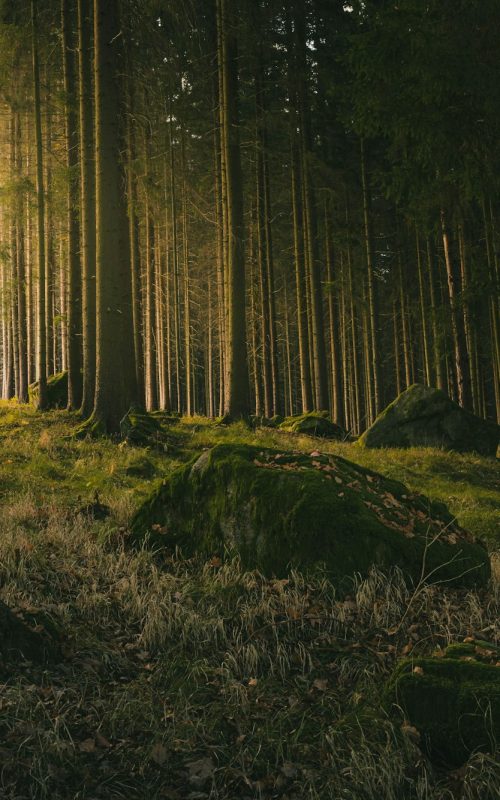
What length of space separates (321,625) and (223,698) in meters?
1.10

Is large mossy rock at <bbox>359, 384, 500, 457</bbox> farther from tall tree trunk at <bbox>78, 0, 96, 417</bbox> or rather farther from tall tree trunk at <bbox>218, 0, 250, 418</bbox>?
tall tree trunk at <bbox>78, 0, 96, 417</bbox>

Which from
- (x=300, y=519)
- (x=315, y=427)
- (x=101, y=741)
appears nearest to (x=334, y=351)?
A: (x=315, y=427)

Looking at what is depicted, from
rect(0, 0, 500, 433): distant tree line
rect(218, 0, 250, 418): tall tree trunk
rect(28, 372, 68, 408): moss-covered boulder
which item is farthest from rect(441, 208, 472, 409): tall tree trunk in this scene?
rect(28, 372, 68, 408): moss-covered boulder

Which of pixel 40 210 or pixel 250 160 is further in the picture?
pixel 250 160

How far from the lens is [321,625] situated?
168 inches

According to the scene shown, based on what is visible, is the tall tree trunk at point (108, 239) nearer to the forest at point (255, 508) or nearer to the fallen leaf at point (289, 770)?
the forest at point (255, 508)

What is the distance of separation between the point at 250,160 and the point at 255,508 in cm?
1475

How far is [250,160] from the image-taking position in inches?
695

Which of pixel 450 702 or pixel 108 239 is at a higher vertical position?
pixel 108 239

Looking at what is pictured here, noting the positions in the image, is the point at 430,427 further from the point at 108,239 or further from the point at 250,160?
the point at 250,160

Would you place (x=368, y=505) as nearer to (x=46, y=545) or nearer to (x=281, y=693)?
(x=281, y=693)

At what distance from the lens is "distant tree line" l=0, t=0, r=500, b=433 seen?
9859 mm

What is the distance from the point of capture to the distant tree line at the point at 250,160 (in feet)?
32.3

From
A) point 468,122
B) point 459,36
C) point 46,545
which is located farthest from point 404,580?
point 459,36
